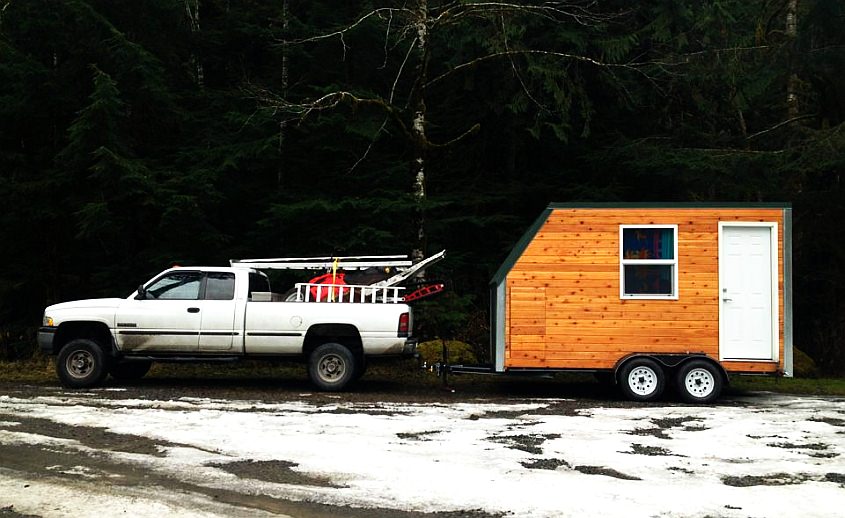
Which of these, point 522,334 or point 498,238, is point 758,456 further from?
point 498,238

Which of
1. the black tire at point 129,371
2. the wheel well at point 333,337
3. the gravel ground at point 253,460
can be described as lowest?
the gravel ground at point 253,460

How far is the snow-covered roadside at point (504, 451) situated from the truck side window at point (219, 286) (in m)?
1.91

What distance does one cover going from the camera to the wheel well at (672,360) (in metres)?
11.7

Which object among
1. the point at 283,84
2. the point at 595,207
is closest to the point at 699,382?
the point at 595,207

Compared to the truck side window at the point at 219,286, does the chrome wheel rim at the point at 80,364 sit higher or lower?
lower

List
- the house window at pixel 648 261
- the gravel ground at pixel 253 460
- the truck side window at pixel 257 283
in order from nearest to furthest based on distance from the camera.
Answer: the gravel ground at pixel 253 460 < the house window at pixel 648 261 < the truck side window at pixel 257 283

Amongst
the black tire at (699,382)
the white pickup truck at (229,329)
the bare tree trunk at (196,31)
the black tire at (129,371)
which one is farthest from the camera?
the bare tree trunk at (196,31)

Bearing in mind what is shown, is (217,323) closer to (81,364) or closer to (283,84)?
(81,364)

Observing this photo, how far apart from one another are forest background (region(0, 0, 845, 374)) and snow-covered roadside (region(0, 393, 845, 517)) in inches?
260

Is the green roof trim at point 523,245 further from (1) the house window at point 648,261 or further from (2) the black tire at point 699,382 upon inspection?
(2) the black tire at point 699,382

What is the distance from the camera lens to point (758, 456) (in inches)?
309

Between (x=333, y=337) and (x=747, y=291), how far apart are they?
6.32m

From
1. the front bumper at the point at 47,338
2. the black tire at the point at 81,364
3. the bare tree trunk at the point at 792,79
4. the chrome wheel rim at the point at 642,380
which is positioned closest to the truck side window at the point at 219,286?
the black tire at the point at 81,364

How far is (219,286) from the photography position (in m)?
12.8
